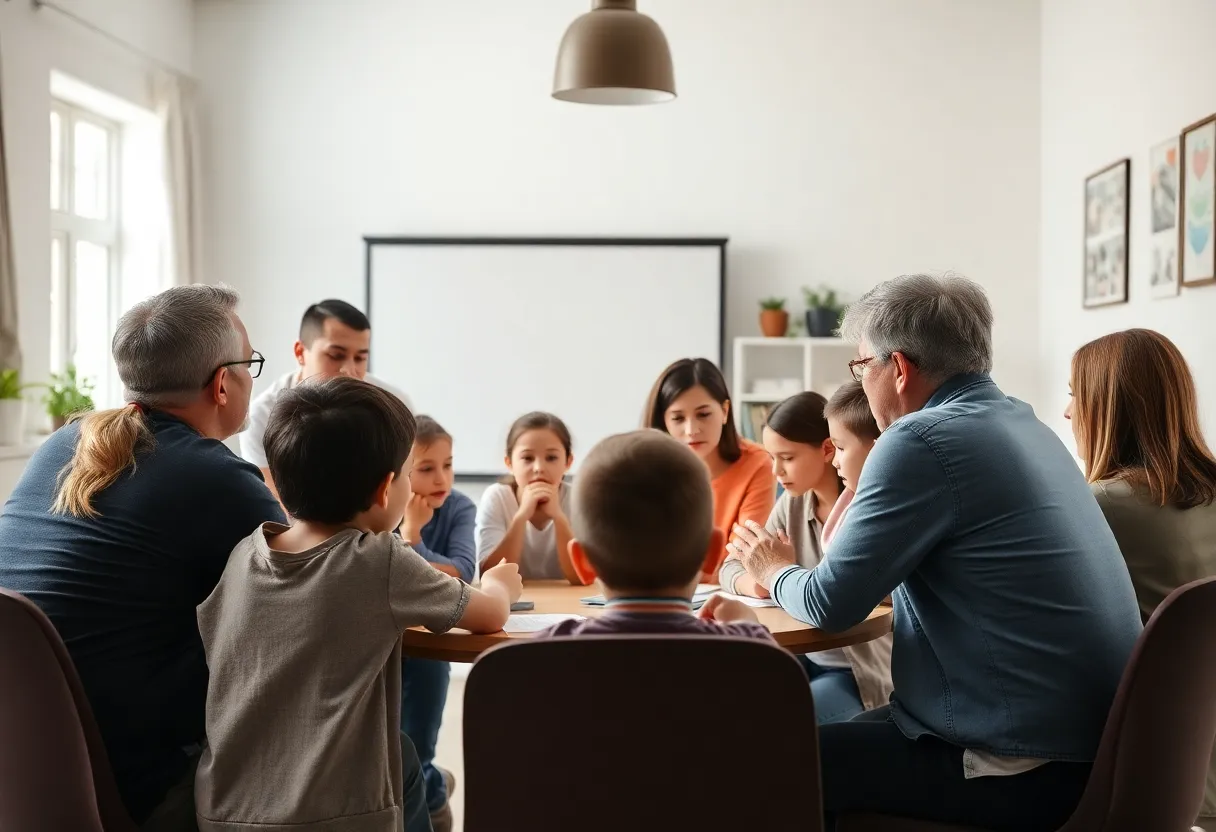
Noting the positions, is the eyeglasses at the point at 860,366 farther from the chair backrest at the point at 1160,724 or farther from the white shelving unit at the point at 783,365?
the white shelving unit at the point at 783,365

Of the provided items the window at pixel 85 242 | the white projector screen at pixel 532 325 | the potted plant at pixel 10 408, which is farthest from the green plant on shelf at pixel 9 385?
the white projector screen at pixel 532 325

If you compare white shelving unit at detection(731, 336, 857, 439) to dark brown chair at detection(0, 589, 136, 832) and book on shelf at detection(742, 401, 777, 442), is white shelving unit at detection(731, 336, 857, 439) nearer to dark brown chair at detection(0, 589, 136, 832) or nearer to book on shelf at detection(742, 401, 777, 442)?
book on shelf at detection(742, 401, 777, 442)

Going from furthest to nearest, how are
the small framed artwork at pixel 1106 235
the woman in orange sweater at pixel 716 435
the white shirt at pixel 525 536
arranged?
the small framed artwork at pixel 1106 235, the woman in orange sweater at pixel 716 435, the white shirt at pixel 525 536

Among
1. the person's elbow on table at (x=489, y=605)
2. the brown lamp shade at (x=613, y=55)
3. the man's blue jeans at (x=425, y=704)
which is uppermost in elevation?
the brown lamp shade at (x=613, y=55)

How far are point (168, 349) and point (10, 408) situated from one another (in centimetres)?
264

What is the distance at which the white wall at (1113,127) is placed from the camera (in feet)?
12.9

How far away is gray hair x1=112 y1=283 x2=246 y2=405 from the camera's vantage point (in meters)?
1.96

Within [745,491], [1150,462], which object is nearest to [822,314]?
[745,491]

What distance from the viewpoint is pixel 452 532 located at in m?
3.04

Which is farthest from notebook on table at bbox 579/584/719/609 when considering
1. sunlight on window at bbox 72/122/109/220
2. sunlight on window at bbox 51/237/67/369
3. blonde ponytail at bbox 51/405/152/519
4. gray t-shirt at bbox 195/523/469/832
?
sunlight on window at bbox 72/122/109/220

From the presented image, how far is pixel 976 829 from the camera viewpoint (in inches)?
67.8

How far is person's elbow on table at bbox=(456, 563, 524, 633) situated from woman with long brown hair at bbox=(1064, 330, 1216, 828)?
108 centimetres

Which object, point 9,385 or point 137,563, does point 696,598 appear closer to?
point 137,563

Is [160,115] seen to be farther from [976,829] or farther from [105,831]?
[976,829]
